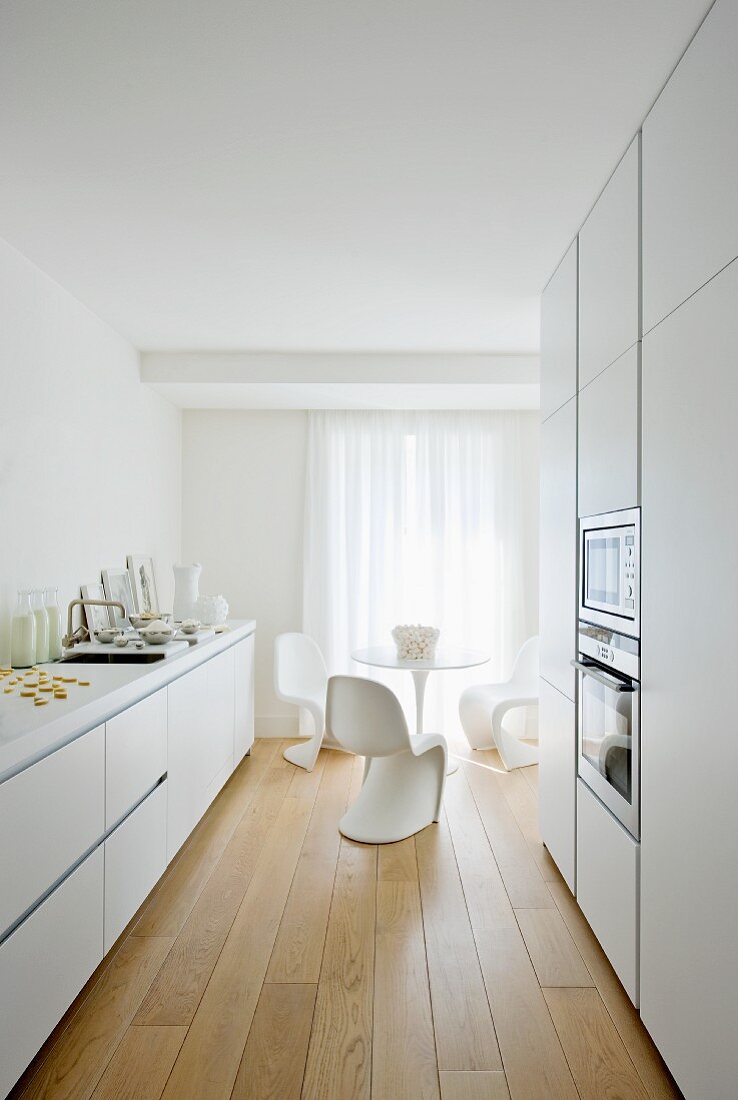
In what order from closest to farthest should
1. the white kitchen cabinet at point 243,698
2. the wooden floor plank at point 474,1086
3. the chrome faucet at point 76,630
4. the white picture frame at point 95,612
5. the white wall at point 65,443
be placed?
the wooden floor plank at point 474,1086, the white wall at point 65,443, the chrome faucet at point 76,630, the white picture frame at point 95,612, the white kitchen cabinet at point 243,698

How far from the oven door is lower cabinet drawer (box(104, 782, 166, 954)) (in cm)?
158

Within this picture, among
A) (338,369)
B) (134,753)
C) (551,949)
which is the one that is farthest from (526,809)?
(338,369)

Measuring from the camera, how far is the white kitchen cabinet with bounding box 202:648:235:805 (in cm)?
359

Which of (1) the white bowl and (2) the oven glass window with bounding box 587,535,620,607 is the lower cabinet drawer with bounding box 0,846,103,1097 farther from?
(2) the oven glass window with bounding box 587,535,620,607

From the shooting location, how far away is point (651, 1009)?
6.14ft

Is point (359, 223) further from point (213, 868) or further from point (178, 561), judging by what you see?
point (178, 561)

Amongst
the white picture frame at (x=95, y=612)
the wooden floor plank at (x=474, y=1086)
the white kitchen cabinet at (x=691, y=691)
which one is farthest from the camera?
the white picture frame at (x=95, y=612)

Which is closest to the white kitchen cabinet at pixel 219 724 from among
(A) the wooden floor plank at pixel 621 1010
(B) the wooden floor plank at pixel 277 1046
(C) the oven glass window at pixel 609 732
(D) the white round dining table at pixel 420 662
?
(D) the white round dining table at pixel 420 662

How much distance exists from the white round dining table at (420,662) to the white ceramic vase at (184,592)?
1021 mm

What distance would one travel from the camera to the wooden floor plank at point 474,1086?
1753 mm

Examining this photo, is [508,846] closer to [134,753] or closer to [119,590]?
[134,753]

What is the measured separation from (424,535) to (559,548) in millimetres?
2373

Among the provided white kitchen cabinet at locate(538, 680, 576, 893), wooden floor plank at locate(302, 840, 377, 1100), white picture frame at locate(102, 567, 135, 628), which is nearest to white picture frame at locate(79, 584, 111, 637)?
white picture frame at locate(102, 567, 135, 628)

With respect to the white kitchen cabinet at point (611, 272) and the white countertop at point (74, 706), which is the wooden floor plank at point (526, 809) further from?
the white kitchen cabinet at point (611, 272)
